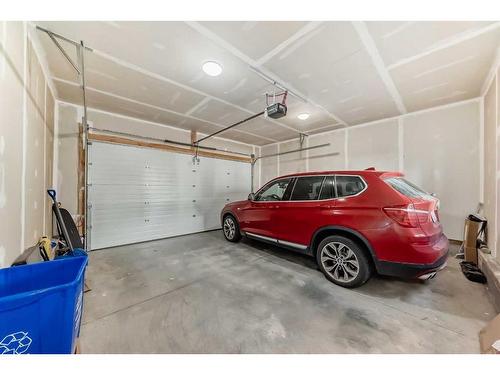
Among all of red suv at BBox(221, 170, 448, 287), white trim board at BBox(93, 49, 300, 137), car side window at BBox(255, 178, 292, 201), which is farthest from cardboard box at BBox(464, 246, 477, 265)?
white trim board at BBox(93, 49, 300, 137)

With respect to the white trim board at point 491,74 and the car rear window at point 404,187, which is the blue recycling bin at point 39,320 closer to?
the car rear window at point 404,187

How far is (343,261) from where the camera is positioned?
2508mm

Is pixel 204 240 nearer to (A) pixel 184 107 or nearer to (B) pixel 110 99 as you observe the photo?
(A) pixel 184 107

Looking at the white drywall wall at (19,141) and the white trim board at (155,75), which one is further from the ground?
the white trim board at (155,75)

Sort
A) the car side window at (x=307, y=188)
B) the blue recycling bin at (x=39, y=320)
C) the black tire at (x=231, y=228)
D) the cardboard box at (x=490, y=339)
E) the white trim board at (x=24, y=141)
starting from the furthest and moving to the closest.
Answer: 1. the black tire at (x=231, y=228)
2. the car side window at (x=307, y=188)
3. the white trim board at (x=24, y=141)
4. the cardboard box at (x=490, y=339)
5. the blue recycling bin at (x=39, y=320)

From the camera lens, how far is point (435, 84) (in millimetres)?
3207

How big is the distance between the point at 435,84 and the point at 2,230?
18.9 feet

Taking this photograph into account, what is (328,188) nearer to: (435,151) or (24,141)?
(435,151)

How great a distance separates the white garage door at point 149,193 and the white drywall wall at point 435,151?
424 cm

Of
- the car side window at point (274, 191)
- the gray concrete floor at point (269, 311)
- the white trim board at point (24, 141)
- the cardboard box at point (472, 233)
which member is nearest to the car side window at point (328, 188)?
the car side window at point (274, 191)

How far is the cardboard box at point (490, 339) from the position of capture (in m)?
1.35

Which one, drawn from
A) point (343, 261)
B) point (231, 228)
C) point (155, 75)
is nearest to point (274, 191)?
point (231, 228)

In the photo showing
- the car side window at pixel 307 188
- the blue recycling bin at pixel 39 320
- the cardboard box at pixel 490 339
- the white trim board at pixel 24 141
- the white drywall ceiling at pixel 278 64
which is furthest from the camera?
the car side window at pixel 307 188

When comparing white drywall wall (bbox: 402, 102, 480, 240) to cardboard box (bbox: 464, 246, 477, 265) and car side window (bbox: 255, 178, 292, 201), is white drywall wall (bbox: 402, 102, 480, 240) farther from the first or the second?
car side window (bbox: 255, 178, 292, 201)
